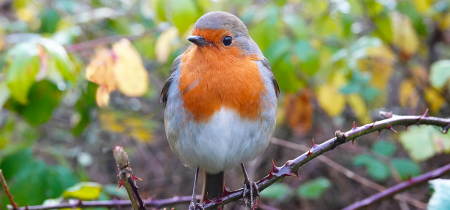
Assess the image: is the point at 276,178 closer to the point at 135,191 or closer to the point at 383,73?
the point at 135,191

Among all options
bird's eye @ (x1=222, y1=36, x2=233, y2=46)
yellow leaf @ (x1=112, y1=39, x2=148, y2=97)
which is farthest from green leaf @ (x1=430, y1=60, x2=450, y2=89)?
yellow leaf @ (x1=112, y1=39, x2=148, y2=97)

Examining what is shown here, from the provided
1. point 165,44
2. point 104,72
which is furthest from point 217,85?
point 165,44

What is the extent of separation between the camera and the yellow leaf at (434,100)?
141 inches

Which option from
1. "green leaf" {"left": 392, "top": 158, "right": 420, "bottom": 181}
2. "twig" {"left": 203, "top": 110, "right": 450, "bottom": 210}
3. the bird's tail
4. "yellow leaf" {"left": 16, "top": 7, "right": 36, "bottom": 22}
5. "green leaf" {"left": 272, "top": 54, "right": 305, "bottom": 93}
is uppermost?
"yellow leaf" {"left": 16, "top": 7, "right": 36, "bottom": 22}

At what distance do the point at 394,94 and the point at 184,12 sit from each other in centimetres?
403

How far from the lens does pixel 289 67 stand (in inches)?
109

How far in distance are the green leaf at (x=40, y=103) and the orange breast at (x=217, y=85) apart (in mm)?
1232

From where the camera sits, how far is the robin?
2.00 meters

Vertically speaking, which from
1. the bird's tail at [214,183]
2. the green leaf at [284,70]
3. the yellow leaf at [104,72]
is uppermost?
the green leaf at [284,70]

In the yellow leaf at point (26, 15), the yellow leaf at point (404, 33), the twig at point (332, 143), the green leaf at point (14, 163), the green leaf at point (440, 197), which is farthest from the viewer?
the yellow leaf at point (26, 15)

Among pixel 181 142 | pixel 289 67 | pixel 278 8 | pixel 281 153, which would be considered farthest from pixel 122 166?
pixel 281 153

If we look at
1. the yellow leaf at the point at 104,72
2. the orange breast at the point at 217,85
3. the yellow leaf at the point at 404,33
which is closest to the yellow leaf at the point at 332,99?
the yellow leaf at the point at 404,33

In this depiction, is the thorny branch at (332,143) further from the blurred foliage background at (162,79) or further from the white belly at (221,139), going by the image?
the blurred foliage background at (162,79)

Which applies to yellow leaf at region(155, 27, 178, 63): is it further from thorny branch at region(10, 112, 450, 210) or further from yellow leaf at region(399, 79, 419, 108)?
yellow leaf at region(399, 79, 419, 108)
